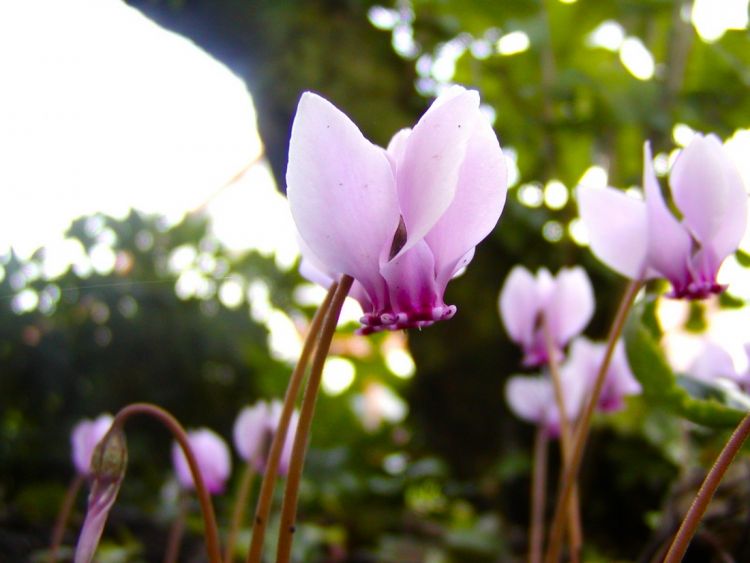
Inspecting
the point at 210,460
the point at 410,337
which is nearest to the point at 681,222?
the point at 210,460

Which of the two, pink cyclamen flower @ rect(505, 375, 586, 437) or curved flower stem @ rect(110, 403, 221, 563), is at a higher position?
pink cyclamen flower @ rect(505, 375, 586, 437)

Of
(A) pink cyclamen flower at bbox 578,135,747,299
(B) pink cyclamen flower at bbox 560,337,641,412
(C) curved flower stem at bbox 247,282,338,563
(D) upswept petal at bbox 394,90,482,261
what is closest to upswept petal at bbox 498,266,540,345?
(B) pink cyclamen flower at bbox 560,337,641,412

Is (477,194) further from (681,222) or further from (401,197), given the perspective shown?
(681,222)

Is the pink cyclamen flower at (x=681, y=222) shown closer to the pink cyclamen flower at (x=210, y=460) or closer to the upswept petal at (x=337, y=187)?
the upswept petal at (x=337, y=187)

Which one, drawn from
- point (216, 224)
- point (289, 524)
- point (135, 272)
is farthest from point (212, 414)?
point (289, 524)

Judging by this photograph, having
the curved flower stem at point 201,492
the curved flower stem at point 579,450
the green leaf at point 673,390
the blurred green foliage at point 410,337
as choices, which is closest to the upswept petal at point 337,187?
the curved flower stem at point 201,492

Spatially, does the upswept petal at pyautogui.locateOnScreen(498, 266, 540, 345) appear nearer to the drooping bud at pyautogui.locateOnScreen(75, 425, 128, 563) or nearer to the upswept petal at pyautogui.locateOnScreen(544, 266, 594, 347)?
the upswept petal at pyautogui.locateOnScreen(544, 266, 594, 347)

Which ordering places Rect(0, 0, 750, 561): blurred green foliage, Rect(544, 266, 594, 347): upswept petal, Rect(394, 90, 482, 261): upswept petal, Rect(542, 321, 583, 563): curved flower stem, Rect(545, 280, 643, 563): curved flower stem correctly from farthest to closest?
Rect(0, 0, 750, 561): blurred green foliage → Rect(544, 266, 594, 347): upswept petal → Rect(542, 321, 583, 563): curved flower stem → Rect(545, 280, 643, 563): curved flower stem → Rect(394, 90, 482, 261): upswept petal
